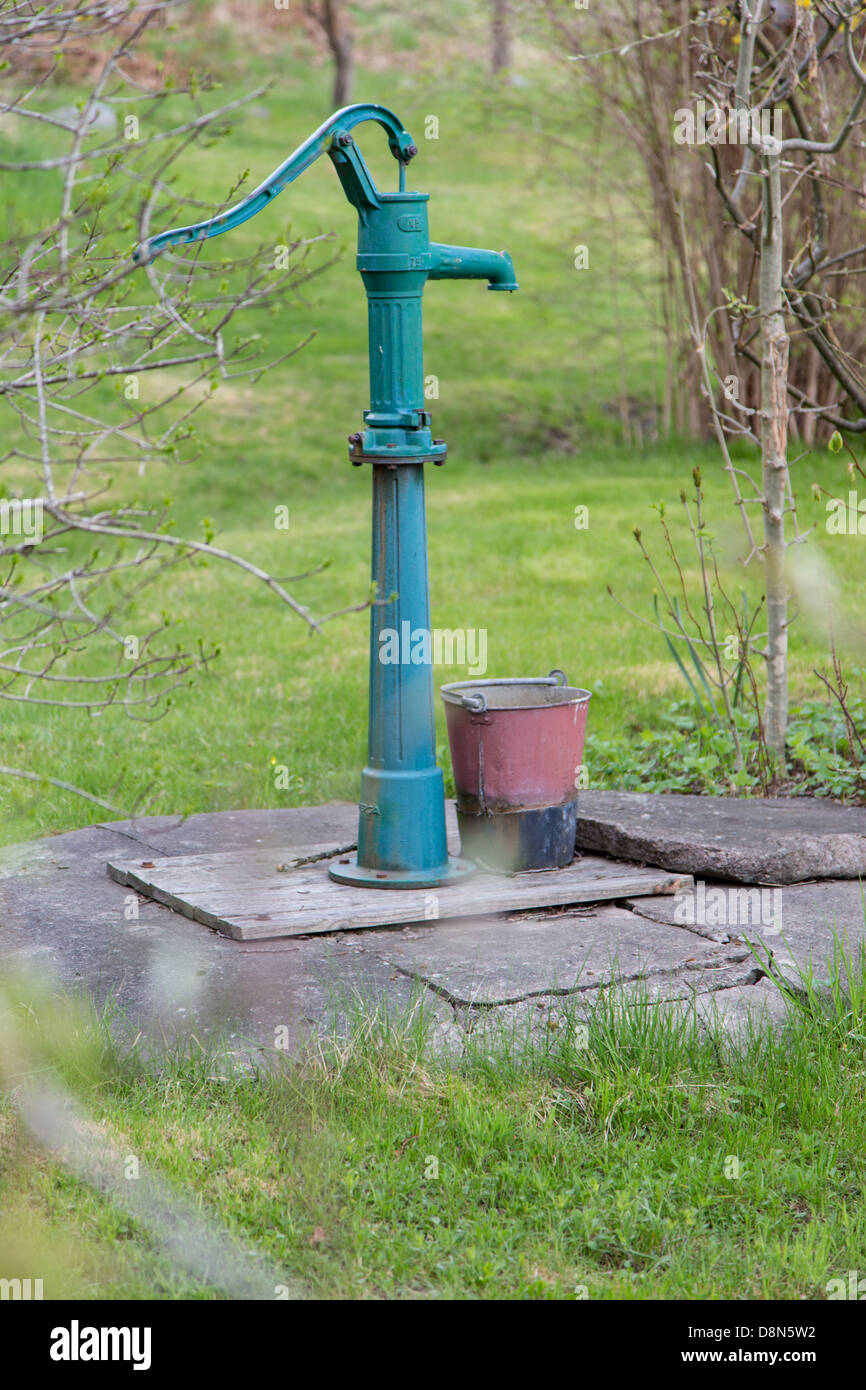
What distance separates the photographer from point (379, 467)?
401 centimetres

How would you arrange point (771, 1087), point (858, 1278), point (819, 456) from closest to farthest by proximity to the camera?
point (858, 1278) < point (771, 1087) < point (819, 456)

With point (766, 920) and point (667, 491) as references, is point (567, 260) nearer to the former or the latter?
point (667, 491)

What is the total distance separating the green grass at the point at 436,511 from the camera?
6.03 meters

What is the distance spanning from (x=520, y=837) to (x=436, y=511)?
22.1 ft

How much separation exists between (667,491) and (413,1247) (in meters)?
8.47

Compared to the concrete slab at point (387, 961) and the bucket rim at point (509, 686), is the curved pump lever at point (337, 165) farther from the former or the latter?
the concrete slab at point (387, 961)

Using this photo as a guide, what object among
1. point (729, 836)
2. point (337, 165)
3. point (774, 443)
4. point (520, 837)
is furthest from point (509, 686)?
point (337, 165)

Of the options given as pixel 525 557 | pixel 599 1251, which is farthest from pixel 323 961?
pixel 525 557

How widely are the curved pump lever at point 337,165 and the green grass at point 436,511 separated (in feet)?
0.99

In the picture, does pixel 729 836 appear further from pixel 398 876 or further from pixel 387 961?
pixel 387 961

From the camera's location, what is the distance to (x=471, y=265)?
4.04 metres

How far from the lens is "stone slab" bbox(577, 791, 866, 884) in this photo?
13.7 ft

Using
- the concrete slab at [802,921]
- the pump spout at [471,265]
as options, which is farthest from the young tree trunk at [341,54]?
the concrete slab at [802,921]

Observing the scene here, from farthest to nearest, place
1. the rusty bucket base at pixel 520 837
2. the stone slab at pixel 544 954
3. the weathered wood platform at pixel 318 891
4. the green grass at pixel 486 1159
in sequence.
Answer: the rusty bucket base at pixel 520 837, the weathered wood platform at pixel 318 891, the stone slab at pixel 544 954, the green grass at pixel 486 1159
